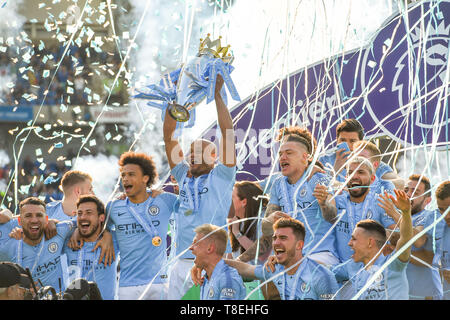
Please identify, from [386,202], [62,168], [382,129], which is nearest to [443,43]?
[382,129]

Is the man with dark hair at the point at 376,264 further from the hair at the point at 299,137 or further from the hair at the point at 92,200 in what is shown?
the hair at the point at 92,200

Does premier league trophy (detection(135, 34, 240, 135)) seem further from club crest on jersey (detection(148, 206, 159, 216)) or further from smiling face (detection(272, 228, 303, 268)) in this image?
smiling face (detection(272, 228, 303, 268))

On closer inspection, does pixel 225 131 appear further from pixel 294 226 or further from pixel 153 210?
pixel 153 210

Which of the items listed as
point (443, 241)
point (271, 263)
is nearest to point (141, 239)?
point (271, 263)

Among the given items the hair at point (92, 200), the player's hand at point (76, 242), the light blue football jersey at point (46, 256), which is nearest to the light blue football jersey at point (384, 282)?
the hair at point (92, 200)

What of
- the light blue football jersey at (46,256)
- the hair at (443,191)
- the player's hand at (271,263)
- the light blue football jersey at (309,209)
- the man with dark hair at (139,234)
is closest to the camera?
the player's hand at (271,263)

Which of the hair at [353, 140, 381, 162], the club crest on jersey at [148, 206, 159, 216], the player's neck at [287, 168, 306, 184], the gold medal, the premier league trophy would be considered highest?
the premier league trophy

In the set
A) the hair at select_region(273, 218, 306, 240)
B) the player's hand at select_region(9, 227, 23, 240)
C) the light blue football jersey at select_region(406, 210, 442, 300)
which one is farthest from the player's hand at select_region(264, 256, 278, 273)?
the player's hand at select_region(9, 227, 23, 240)

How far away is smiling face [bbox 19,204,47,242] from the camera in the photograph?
190 inches

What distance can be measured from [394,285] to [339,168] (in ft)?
3.43

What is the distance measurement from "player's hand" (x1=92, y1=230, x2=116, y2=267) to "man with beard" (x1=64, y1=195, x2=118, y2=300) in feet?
0.16

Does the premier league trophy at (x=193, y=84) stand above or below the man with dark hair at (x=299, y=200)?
above

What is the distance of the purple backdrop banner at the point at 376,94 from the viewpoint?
5.72 metres
